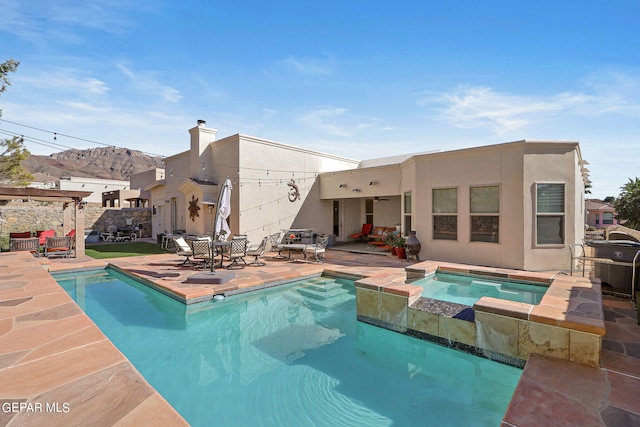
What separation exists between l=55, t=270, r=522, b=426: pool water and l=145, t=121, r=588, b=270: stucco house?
5840 mm

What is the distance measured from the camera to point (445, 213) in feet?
Answer: 34.5

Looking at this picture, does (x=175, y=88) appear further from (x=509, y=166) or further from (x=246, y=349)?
(x=509, y=166)

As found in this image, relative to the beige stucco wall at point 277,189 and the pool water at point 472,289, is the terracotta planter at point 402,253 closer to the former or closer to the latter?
the pool water at point 472,289

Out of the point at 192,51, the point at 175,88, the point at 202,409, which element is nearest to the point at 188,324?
the point at 202,409

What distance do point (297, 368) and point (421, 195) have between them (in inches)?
338

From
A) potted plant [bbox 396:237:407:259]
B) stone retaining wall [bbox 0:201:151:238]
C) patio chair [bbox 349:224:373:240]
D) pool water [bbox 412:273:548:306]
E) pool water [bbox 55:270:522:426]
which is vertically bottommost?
pool water [bbox 55:270:522:426]

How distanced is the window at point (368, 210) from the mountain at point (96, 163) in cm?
10836

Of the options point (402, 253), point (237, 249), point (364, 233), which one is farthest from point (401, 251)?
point (237, 249)

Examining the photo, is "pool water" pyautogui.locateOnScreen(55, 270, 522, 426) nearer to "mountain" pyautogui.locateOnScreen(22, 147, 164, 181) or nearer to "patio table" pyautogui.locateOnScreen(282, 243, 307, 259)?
"patio table" pyautogui.locateOnScreen(282, 243, 307, 259)

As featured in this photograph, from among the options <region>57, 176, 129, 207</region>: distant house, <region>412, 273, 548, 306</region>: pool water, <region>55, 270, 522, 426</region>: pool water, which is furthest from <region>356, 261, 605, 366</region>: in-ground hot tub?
<region>57, 176, 129, 207</region>: distant house

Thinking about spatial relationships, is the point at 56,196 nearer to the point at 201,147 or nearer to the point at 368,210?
the point at 201,147

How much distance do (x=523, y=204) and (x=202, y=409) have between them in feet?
31.8

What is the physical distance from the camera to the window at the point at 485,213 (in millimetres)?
9586

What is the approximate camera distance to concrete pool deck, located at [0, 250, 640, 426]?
Answer: 2.16m
